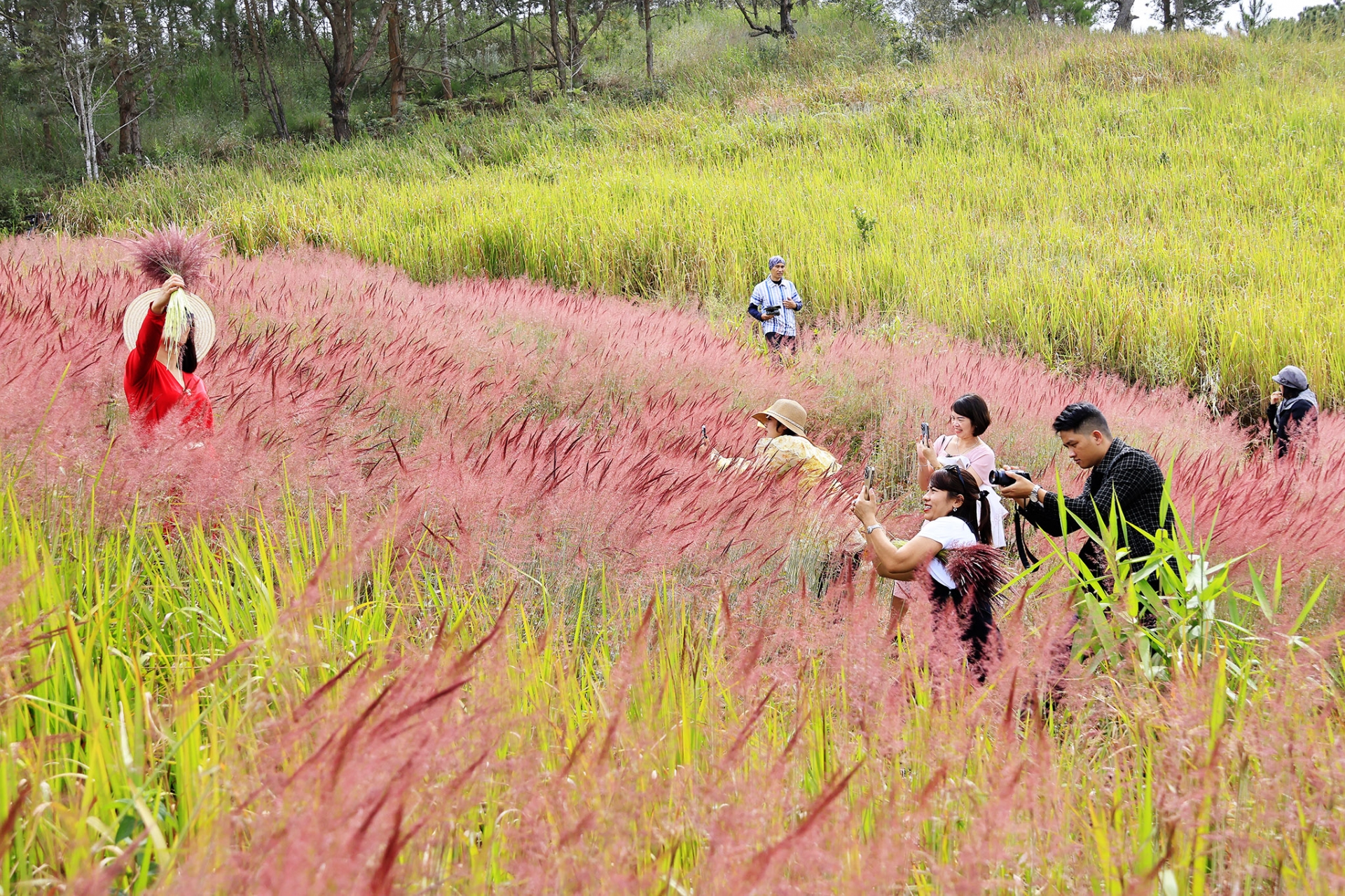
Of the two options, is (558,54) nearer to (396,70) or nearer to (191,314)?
(396,70)

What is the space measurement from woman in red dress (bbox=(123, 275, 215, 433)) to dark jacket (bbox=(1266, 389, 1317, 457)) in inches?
288

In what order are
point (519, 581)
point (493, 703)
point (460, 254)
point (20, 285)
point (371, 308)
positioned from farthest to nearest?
point (460, 254) → point (371, 308) → point (20, 285) → point (519, 581) → point (493, 703)

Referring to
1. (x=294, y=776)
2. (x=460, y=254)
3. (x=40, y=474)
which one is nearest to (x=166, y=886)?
(x=294, y=776)

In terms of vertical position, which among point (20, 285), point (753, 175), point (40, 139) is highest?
point (40, 139)

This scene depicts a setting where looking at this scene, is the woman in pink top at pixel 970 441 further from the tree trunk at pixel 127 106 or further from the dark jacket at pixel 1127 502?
the tree trunk at pixel 127 106

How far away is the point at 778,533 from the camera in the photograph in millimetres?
2967

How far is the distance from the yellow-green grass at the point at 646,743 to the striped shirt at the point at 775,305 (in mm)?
6757

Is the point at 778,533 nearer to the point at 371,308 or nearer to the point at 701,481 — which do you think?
the point at 701,481

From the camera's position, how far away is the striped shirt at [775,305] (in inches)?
347

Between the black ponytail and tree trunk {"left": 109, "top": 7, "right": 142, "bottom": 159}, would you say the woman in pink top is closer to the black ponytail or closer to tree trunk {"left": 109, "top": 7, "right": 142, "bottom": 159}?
the black ponytail

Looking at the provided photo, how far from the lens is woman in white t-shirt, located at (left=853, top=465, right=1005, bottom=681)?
283 centimetres

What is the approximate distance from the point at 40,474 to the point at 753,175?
1479 centimetres

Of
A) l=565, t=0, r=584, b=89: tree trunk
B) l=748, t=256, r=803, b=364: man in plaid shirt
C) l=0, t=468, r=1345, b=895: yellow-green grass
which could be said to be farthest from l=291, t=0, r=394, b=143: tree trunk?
l=0, t=468, r=1345, b=895: yellow-green grass

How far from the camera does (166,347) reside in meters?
3.29
